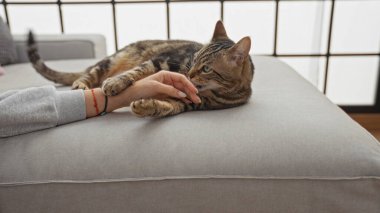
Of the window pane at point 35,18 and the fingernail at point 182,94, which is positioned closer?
the fingernail at point 182,94

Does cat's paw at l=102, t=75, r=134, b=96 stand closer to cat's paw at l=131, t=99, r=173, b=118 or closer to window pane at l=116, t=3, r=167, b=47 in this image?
cat's paw at l=131, t=99, r=173, b=118

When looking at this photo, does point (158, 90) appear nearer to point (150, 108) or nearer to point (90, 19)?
point (150, 108)

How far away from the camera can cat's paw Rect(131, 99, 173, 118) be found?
0.92 m

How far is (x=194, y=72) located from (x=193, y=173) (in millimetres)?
396

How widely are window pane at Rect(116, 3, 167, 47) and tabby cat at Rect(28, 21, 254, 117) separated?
3.63 ft

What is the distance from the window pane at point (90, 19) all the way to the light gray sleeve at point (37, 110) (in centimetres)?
156

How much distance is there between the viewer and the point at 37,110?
88 cm

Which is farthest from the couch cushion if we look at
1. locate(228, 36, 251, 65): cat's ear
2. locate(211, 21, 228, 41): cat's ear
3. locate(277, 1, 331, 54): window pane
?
locate(277, 1, 331, 54): window pane

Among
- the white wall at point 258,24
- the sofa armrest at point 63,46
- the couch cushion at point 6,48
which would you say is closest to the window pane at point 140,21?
the white wall at point 258,24

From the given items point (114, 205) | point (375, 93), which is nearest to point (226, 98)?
point (114, 205)

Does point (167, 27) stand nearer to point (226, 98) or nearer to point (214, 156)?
point (226, 98)

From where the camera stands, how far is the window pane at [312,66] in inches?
95.2

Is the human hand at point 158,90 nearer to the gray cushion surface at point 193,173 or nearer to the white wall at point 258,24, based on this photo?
the gray cushion surface at point 193,173

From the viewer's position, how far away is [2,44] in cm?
183
